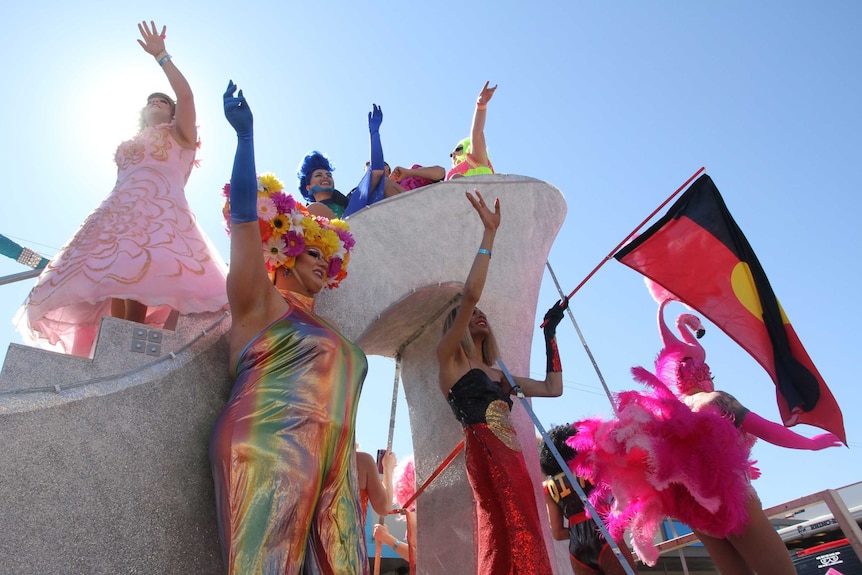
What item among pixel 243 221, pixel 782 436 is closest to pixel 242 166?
pixel 243 221

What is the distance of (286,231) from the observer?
10.4ft

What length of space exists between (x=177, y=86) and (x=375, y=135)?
1.66 m

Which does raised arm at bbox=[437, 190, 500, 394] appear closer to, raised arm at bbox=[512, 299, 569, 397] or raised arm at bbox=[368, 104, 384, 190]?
raised arm at bbox=[512, 299, 569, 397]

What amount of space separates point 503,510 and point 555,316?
143cm

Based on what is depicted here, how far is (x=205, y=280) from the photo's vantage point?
294 cm

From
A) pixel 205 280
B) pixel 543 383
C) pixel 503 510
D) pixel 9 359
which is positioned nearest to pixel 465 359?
pixel 543 383

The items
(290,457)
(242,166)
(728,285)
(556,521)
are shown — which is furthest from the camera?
(556,521)

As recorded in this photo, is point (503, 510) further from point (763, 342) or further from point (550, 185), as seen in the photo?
point (550, 185)

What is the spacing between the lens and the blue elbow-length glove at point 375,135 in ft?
15.4

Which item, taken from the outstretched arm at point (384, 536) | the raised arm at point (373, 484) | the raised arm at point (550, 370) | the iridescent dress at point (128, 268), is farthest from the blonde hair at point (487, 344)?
the iridescent dress at point (128, 268)

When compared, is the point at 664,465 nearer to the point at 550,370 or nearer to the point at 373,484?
the point at 550,370

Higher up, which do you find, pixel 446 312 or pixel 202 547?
pixel 446 312

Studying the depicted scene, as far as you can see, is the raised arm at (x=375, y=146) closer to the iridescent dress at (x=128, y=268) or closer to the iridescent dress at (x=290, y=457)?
the iridescent dress at (x=128, y=268)

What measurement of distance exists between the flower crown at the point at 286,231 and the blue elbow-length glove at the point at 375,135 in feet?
4.63
